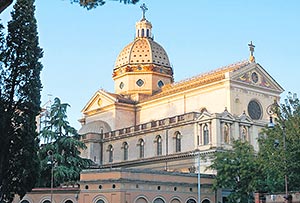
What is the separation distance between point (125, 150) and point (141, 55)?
15.7 metres

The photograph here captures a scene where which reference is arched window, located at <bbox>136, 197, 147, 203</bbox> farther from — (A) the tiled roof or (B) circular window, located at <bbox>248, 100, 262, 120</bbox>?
(B) circular window, located at <bbox>248, 100, 262, 120</bbox>

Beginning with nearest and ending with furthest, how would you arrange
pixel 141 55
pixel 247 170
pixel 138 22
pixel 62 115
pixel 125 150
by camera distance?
pixel 247 170, pixel 62 115, pixel 125 150, pixel 141 55, pixel 138 22

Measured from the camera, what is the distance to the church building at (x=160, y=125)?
1884 inches

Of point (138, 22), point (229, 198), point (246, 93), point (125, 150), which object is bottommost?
point (229, 198)

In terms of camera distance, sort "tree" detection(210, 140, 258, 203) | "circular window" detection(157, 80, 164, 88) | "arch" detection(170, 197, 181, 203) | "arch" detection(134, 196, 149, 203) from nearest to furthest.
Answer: "arch" detection(134, 196, 149, 203) → "tree" detection(210, 140, 258, 203) → "arch" detection(170, 197, 181, 203) → "circular window" detection(157, 80, 164, 88)

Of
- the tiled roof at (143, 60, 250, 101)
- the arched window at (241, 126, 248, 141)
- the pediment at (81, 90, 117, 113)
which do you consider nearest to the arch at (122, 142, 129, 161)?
the pediment at (81, 90, 117, 113)

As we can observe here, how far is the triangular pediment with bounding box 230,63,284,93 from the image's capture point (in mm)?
60719

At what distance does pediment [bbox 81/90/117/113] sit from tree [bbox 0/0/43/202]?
40410 millimetres

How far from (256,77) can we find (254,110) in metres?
3.75

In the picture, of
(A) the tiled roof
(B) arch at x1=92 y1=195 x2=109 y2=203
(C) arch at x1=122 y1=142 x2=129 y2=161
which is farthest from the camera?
(C) arch at x1=122 y1=142 x2=129 y2=161

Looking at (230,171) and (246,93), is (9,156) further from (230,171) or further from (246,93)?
(246,93)

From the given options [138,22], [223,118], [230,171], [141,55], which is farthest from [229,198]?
[138,22]

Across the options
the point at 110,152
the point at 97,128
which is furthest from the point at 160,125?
the point at 97,128

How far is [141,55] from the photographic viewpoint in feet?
256
